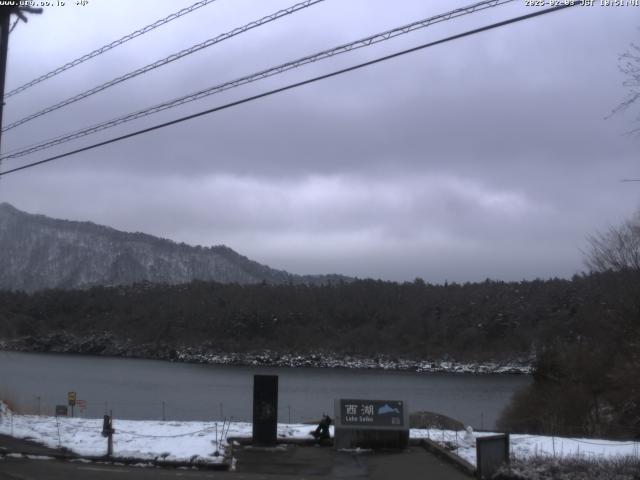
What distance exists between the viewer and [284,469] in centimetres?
1639

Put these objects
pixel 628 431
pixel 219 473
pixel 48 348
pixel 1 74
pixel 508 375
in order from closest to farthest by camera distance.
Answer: pixel 219 473 → pixel 1 74 → pixel 628 431 → pixel 508 375 → pixel 48 348

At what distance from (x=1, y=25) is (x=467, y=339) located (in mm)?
123684

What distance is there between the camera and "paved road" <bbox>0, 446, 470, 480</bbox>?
15219mm

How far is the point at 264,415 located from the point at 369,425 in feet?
8.56

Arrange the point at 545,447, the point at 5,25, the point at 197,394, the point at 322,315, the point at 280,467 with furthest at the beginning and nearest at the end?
the point at 322,315
the point at 197,394
the point at 5,25
the point at 545,447
the point at 280,467

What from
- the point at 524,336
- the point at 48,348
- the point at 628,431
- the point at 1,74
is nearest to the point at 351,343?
the point at 524,336

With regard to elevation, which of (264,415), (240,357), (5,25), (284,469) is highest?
(5,25)

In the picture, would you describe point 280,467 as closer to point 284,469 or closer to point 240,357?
point 284,469

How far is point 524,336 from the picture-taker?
127 m

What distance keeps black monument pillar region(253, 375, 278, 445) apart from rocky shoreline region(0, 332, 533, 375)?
10030 cm

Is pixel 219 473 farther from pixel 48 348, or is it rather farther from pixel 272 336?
pixel 48 348

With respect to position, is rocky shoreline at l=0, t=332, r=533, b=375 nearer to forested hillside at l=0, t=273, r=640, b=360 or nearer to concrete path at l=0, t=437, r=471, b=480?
forested hillside at l=0, t=273, r=640, b=360

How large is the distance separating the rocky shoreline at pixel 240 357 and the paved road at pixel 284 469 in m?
101

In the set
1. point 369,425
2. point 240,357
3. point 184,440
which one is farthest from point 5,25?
point 240,357
